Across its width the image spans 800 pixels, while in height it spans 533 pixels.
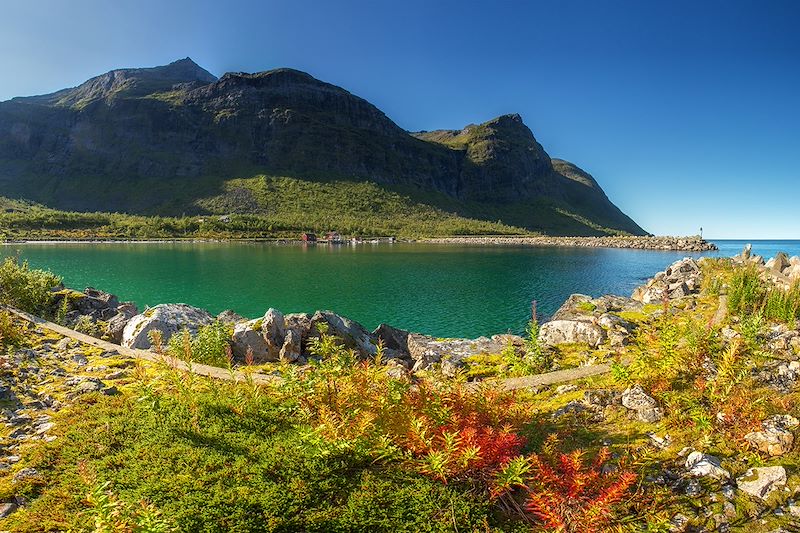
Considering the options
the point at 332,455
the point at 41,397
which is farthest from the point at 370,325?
the point at 332,455

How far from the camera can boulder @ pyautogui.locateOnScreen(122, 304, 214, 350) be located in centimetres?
1508

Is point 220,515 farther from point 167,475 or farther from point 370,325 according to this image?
point 370,325

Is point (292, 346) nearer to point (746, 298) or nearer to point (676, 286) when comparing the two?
point (746, 298)

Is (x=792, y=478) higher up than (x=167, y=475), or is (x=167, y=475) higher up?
(x=792, y=478)

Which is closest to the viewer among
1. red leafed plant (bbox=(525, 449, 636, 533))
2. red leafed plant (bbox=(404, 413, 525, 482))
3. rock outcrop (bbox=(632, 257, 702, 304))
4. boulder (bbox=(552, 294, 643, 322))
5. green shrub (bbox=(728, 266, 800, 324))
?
red leafed plant (bbox=(525, 449, 636, 533))

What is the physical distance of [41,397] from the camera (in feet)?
27.8

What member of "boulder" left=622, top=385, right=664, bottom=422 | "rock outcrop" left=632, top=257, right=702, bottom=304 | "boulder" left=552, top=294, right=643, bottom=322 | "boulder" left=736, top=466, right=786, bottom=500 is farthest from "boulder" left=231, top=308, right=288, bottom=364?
"rock outcrop" left=632, top=257, right=702, bottom=304

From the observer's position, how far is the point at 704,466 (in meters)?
5.74

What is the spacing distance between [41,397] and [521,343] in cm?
1484

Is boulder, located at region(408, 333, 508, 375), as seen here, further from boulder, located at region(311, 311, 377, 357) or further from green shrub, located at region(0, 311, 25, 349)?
green shrub, located at region(0, 311, 25, 349)

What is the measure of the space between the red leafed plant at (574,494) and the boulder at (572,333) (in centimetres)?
959

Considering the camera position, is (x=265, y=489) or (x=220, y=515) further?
(x=265, y=489)

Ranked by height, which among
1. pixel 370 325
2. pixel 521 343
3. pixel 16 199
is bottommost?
pixel 370 325

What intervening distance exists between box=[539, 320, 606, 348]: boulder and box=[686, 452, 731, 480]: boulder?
8.69 meters
